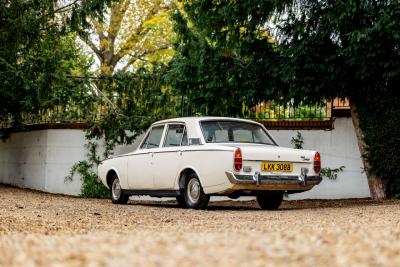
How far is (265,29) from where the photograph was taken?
1495 cm

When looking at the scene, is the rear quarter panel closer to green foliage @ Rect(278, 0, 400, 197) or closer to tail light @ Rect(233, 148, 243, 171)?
tail light @ Rect(233, 148, 243, 171)

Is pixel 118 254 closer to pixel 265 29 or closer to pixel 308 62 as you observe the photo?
pixel 308 62

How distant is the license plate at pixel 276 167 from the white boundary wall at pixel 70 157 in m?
4.23

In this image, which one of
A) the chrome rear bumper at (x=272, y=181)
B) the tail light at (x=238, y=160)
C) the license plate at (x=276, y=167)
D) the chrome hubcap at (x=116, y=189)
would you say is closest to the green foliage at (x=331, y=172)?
the chrome rear bumper at (x=272, y=181)

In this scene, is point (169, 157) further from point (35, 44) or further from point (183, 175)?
point (35, 44)

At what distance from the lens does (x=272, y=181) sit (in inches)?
455

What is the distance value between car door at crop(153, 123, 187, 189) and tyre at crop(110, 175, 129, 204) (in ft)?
4.82

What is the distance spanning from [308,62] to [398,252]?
9245mm

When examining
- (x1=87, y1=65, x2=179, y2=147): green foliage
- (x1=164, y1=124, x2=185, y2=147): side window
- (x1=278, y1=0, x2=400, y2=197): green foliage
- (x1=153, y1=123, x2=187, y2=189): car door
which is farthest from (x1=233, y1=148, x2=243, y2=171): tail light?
(x1=87, y1=65, x2=179, y2=147): green foliage

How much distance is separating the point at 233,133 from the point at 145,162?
1.92 m

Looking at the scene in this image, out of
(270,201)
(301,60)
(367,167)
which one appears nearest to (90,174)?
(270,201)

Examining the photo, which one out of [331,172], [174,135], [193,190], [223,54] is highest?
[223,54]

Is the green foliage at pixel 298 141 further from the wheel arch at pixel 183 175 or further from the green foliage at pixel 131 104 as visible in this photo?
the wheel arch at pixel 183 175

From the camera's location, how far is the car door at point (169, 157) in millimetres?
12641
